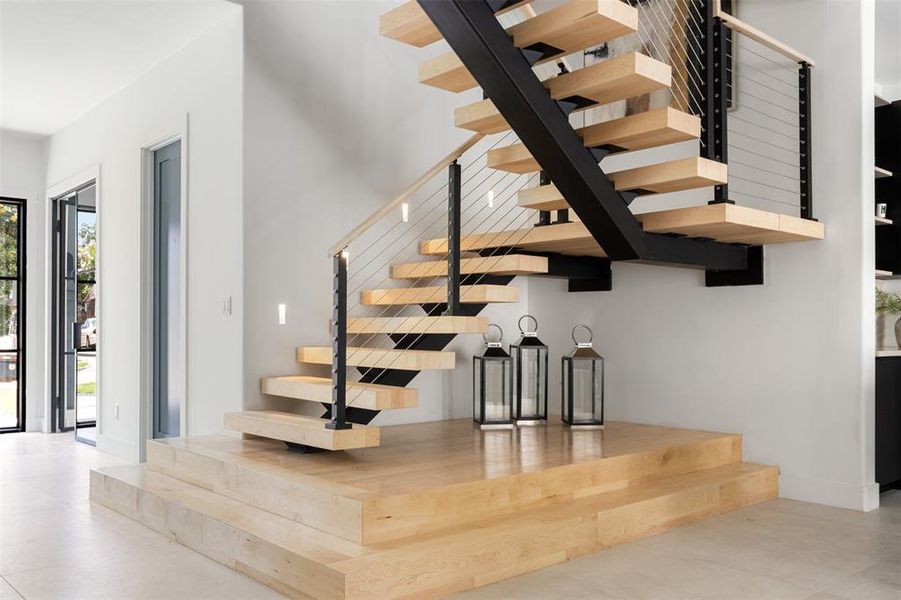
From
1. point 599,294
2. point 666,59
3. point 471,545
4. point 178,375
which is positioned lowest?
point 471,545

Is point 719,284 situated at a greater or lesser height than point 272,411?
greater

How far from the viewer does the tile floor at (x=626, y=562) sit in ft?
10.2

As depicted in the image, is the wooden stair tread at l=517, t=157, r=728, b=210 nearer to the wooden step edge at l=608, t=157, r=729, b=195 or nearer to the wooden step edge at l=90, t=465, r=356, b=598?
the wooden step edge at l=608, t=157, r=729, b=195

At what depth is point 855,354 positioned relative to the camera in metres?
4.54

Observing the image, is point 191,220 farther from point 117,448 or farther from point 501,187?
point 501,187

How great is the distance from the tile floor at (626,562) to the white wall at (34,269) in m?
3.70

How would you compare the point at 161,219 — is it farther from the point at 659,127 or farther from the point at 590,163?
the point at 659,127

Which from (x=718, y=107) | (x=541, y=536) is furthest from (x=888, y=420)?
(x=541, y=536)

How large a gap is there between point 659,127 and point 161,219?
12.7 feet

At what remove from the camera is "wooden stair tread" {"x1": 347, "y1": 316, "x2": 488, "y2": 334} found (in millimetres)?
4379

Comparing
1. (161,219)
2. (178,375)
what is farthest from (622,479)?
(161,219)

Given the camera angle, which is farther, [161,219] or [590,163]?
[161,219]

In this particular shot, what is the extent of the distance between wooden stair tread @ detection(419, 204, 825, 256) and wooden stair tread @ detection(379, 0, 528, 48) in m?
1.23

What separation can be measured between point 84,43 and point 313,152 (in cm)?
181
